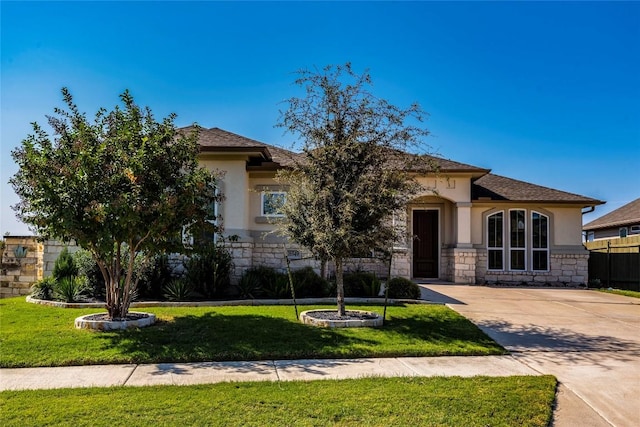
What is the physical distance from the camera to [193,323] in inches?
339

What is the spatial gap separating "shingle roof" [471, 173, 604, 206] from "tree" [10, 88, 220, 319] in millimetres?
11586

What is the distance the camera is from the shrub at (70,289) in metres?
10.9

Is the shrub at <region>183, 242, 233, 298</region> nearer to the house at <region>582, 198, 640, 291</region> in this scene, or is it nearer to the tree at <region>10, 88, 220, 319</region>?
the tree at <region>10, 88, 220, 319</region>

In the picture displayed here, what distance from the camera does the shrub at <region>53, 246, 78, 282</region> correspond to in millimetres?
12180

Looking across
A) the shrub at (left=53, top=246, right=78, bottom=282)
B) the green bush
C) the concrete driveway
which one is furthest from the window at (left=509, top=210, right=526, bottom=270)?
the shrub at (left=53, top=246, right=78, bottom=282)

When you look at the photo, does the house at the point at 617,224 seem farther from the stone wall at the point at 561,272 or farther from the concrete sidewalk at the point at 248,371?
the concrete sidewalk at the point at 248,371

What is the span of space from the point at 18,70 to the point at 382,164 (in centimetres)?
752

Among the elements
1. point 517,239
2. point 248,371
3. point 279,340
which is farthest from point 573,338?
point 517,239

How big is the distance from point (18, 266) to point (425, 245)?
14.6 meters

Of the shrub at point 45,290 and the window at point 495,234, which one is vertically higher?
the window at point 495,234

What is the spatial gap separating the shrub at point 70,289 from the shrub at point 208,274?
7.92 feet

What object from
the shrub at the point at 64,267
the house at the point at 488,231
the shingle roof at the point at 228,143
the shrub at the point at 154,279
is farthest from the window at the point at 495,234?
the shrub at the point at 64,267

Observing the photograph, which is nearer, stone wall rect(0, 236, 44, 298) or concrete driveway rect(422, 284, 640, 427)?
concrete driveway rect(422, 284, 640, 427)

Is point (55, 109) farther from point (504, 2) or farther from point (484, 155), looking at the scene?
point (484, 155)
